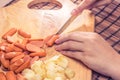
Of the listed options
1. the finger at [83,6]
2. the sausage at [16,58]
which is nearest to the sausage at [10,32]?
the sausage at [16,58]

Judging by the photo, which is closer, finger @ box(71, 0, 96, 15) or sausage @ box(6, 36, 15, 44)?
sausage @ box(6, 36, 15, 44)

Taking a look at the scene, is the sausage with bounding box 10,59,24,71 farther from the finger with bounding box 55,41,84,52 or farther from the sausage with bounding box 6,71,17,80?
the finger with bounding box 55,41,84,52

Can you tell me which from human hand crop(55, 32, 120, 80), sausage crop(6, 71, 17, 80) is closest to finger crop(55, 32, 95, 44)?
human hand crop(55, 32, 120, 80)

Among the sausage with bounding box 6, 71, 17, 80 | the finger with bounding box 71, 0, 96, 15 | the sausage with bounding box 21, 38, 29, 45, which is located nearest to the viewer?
the sausage with bounding box 6, 71, 17, 80

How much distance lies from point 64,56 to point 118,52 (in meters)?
0.20

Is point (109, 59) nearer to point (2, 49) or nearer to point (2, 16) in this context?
point (2, 49)

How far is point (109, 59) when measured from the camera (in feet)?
3.13

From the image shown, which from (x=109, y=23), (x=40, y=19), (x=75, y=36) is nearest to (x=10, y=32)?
(x=40, y=19)

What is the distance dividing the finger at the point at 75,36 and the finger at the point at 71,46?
0.05ft

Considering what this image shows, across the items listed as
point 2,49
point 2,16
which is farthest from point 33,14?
point 2,49

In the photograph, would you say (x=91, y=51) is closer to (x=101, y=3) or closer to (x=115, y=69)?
(x=115, y=69)

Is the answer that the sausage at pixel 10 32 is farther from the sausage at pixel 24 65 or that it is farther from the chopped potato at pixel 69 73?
the chopped potato at pixel 69 73

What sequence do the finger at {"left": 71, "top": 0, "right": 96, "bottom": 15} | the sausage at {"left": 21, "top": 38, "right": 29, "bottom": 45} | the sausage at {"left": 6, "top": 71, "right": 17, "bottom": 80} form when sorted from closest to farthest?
the sausage at {"left": 6, "top": 71, "right": 17, "bottom": 80}
the sausage at {"left": 21, "top": 38, "right": 29, "bottom": 45}
the finger at {"left": 71, "top": 0, "right": 96, "bottom": 15}

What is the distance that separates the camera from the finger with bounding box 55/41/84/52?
1004 mm
